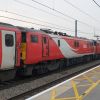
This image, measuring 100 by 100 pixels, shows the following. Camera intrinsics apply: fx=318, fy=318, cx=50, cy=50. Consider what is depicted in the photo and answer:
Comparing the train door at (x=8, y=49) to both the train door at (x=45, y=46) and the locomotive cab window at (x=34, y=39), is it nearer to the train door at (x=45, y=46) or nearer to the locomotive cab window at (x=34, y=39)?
the locomotive cab window at (x=34, y=39)

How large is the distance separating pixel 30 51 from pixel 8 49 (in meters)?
3.23

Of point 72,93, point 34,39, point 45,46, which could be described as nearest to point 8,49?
point 34,39

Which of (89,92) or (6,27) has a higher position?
(6,27)

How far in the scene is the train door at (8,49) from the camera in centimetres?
1636

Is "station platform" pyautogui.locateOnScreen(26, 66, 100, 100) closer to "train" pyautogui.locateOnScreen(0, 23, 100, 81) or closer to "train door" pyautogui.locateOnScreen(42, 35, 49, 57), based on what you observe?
"train" pyautogui.locateOnScreen(0, 23, 100, 81)

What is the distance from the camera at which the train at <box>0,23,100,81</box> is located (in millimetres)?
16672

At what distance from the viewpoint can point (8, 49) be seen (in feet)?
55.1

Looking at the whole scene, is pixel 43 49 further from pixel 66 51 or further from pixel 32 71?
pixel 66 51

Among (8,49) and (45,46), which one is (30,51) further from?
Answer: (8,49)

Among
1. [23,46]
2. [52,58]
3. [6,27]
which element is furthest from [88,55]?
[6,27]

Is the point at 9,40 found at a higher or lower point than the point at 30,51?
higher

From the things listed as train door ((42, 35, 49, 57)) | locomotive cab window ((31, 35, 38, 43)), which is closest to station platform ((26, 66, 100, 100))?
locomotive cab window ((31, 35, 38, 43))

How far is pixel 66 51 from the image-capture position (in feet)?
94.5

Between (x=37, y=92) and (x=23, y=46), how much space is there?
515 cm
